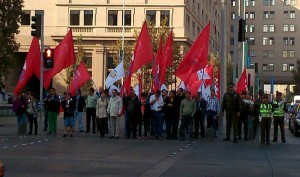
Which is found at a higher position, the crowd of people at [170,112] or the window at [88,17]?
the window at [88,17]

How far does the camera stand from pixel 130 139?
21.1 metres

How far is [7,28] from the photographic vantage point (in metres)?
30.6

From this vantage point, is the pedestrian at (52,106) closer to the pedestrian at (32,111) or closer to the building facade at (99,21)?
the pedestrian at (32,111)

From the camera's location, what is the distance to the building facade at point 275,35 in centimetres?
11138

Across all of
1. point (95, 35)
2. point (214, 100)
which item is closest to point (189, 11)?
point (95, 35)

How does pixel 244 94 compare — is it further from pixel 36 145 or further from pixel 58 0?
pixel 58 0

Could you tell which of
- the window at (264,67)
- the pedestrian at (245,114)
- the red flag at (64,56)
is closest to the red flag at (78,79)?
the red flag at (64,56)

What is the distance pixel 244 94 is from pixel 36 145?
807 cm

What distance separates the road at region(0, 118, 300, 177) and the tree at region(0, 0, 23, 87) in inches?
411

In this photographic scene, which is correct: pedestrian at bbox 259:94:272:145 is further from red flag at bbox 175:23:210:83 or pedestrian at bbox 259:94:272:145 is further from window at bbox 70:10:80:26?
window at bbox 70:10:80:26

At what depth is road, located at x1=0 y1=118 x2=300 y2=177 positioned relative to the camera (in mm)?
12180

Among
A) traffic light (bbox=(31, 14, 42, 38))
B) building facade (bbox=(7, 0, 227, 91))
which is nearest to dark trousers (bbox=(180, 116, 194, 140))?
traffic light (bbox=(31, 14, 42, 38))

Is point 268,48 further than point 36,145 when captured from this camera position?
Yes

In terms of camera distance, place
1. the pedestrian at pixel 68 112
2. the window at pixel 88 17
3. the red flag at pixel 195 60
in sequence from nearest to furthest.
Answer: the pedestrian at pixel 68 112, the red flag at pixel 195 60, the window at pixel 88 17
